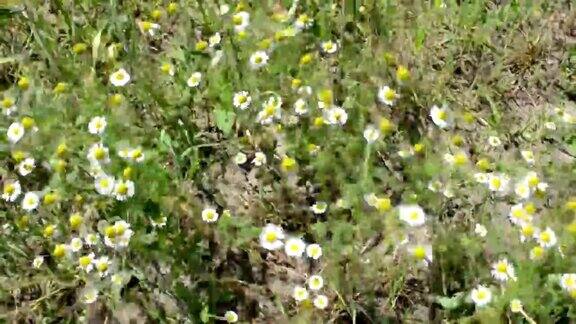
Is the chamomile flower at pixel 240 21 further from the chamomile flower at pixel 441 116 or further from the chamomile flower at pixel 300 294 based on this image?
the chamomile flower at pixel 300 294

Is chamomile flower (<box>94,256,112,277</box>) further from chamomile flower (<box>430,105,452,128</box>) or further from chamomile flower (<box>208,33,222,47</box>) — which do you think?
chamomile flower (<box>430,105,452,128</box>)

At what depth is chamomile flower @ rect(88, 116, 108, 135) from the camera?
2441mm

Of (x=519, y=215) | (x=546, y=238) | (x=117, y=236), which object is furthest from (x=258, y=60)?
(x=546, y=238)

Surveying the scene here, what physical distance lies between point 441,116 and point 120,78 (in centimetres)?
115

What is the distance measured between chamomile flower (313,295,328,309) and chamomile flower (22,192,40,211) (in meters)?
0.94

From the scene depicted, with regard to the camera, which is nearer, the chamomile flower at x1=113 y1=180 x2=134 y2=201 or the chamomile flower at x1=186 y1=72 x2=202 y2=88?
the chamomile flower at x1=113 y1=180 x2=134 y2=201

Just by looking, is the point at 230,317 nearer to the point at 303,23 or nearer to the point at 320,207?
the point at 320,207

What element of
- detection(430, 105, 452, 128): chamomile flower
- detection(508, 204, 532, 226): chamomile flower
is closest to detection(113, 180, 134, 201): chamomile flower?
detection(430, 105, 452, 128): chamomile flower

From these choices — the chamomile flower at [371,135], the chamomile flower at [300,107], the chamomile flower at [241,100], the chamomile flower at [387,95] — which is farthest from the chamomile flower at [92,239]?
the chamomile flower at [387,95]

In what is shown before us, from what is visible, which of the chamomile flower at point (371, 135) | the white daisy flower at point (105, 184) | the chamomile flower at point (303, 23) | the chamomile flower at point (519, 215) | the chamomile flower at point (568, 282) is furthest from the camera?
the chamomile flower at point (303, 23)

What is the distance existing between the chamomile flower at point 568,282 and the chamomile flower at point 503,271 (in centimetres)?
13

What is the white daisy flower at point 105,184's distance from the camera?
227 centimetres

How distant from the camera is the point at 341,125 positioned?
2.47 meters

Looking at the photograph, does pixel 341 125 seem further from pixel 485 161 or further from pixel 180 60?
pixel 180 60
